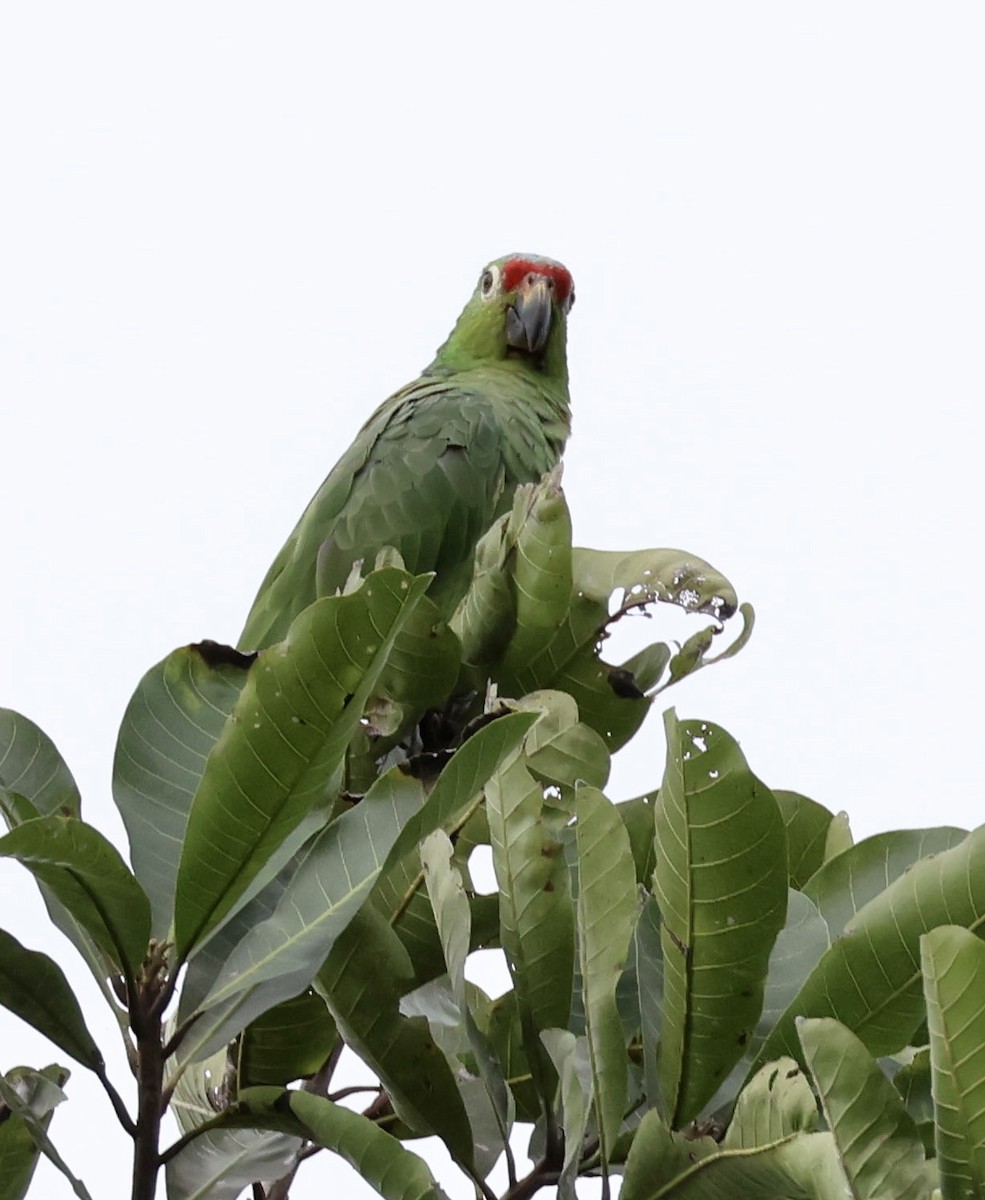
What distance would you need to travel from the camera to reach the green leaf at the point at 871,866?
1321 millimetres

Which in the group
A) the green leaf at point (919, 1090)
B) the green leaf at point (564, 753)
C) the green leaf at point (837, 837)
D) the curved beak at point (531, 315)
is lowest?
the green leaf at point (919, 1090)

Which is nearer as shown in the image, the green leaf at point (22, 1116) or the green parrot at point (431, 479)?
the green leaf at point (22, 1116)

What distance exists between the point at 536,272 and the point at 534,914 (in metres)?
3.64

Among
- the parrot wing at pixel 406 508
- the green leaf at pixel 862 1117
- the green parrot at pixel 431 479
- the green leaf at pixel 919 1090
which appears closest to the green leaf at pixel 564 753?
the green leaf at pixel 919 1090

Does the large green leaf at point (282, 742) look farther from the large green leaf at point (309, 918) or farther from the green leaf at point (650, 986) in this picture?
the green leaf at point (650, 986)

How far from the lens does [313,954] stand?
3.74ft

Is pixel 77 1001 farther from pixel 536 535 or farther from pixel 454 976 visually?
pixel 536 535

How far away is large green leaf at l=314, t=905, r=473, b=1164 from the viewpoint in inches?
47.1

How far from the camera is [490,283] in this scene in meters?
4.68

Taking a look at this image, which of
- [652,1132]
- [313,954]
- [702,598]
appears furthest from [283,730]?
[702,598]

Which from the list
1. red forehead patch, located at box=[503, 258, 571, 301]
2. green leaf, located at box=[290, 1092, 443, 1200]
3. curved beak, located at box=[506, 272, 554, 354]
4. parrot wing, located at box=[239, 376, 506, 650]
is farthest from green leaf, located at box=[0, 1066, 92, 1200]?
red forehead patch, located at box=[503, 258, 571, 301]

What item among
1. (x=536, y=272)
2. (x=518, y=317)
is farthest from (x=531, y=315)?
(x=536, y=272)

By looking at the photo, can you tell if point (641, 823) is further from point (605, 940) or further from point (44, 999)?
point (44, 999)

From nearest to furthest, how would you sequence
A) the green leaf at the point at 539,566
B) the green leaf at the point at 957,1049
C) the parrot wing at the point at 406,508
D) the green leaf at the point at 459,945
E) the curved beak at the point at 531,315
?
the green leaf at the point at 957,1049, the green leaf at the point at 459,945, the green leaf at the point at 539,566, the parrot wing at the point at 406,508, the curved beak at the point at 531,315
